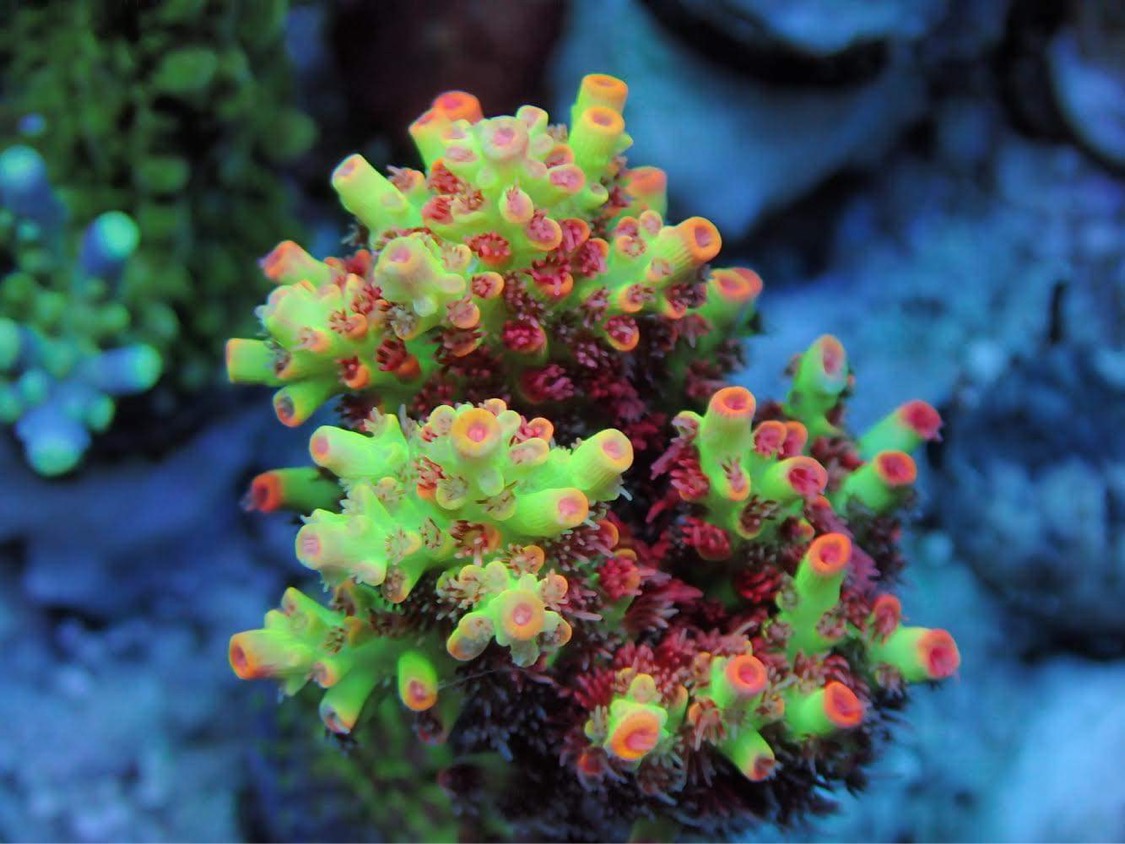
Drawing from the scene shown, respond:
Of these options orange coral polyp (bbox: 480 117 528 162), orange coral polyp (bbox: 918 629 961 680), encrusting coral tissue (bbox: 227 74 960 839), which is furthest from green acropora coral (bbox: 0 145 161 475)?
orange coral polyp (bbox: 918 629 961 680)

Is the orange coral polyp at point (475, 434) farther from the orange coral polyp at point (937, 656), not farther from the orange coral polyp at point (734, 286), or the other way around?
the orange coral polyp at point (937, 656)

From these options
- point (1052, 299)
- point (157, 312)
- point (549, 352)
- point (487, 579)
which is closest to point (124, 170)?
point (157, 312)

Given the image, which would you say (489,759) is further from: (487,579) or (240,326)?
(240,326)

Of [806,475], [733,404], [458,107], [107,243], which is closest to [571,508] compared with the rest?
[733,404]

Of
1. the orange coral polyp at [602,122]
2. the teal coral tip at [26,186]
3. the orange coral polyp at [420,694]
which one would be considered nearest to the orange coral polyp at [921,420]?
the orange coral polyp at [602,122]

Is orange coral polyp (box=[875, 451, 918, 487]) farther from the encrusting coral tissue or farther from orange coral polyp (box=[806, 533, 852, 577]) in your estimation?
orange coral polyp (box=[806, 533, 852, 577])

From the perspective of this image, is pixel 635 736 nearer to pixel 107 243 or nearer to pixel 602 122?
pixel 602 122
